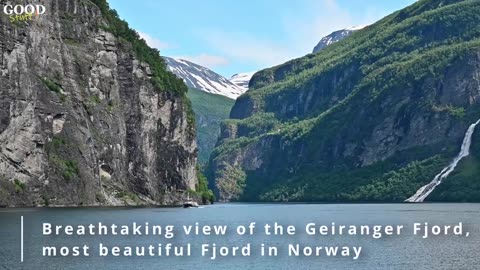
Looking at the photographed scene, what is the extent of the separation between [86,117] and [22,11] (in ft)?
69.5

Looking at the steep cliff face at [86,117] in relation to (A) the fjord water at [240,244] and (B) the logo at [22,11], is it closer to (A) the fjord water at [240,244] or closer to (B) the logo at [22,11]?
(B) the logo at [22,11]

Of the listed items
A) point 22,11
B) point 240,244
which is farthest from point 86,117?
point 240,244

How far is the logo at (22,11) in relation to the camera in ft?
418

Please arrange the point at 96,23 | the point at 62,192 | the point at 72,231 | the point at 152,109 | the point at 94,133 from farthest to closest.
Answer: the point at 152,109 < the point at 96,23 < the point at 94,133 < the point at 62,192 < the point at 72,231

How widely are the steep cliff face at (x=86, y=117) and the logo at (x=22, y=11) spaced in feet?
3.30

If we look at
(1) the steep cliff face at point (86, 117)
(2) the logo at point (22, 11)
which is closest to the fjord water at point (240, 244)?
(1) the steep cliff face at point (86, 117)

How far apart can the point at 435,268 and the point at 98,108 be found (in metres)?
94.5

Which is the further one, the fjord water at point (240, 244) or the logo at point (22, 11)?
the logo at point (22, 11)

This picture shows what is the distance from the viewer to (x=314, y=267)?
62406 millimetres

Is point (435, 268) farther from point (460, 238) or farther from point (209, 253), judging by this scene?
point (460, 238)

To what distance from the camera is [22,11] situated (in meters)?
130

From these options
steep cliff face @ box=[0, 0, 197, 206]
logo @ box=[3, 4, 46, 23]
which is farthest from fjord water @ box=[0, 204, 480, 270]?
logo @ box=[3, 4, 46, 23]

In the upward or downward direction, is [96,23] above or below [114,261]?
above

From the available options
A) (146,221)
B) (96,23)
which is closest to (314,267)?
(146,221)
